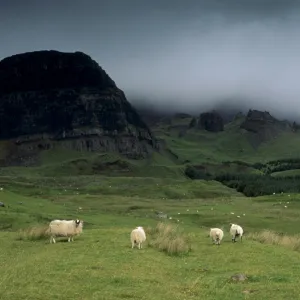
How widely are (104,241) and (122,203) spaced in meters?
56.4

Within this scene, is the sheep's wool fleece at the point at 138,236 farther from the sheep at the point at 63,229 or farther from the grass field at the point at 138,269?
the sheep at the point at 63,229

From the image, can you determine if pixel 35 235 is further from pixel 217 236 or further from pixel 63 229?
pixel 217 236


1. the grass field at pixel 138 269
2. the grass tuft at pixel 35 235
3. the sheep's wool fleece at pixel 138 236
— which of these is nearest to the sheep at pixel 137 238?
the sheep's wool fleece at pixel 138 236

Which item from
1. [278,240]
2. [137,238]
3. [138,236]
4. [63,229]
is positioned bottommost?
[278,240]

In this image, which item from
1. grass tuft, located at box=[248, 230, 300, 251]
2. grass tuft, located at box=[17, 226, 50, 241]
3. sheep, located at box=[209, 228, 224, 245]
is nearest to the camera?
grass tuft, located at box=[248, 230, 300, 251]

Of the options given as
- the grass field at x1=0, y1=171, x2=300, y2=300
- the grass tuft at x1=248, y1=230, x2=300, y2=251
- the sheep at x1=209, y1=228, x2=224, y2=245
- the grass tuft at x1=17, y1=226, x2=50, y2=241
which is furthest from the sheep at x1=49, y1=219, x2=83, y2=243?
the grass tuft at x1=248, y1=230, x2=300, y2=251

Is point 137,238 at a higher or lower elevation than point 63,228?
higher

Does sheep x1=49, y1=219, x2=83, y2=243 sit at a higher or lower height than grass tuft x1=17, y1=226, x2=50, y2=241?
higher

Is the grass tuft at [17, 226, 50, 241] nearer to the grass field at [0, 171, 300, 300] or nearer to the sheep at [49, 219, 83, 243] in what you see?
the grass field at [0, 171, 300, 300]

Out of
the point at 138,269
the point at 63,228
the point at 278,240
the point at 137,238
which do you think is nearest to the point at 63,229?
the point at 63,228

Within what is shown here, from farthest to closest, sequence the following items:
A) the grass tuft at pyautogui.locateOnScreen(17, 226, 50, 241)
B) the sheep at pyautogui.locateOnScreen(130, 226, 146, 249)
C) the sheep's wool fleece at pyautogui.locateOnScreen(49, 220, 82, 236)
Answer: the grass tuft at pyautogui.locateOnScreen(17, 226, 50, 241), the sheep's wool fleece at pyautogui.locateOnScreen(49, 220, 82, 236), the sheep at pyautogui.locateOnScreen(130, 226, 146, 249)

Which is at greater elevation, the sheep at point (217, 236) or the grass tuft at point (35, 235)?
the sheep at point (217, 236)

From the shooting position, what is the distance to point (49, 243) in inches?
1393

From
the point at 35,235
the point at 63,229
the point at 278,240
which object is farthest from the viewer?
the point at 35,235
